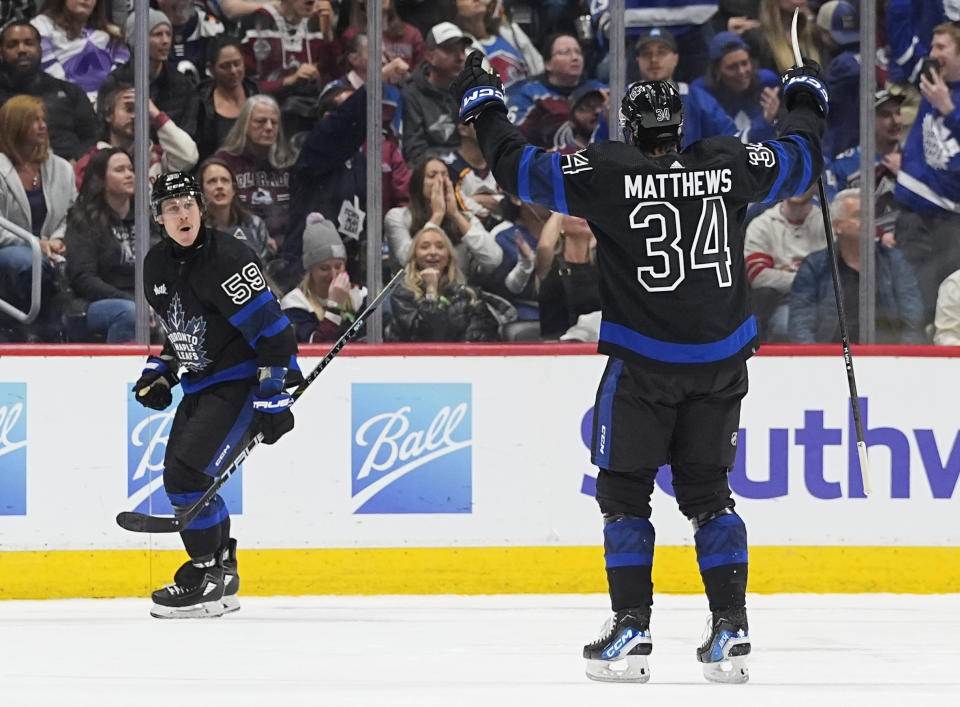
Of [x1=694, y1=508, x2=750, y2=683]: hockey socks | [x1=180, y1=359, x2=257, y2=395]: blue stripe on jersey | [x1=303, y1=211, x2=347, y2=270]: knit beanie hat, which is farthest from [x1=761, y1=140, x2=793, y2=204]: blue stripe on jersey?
[x1=303, y1=211, x2=347, y2=270]: knit beanie hat

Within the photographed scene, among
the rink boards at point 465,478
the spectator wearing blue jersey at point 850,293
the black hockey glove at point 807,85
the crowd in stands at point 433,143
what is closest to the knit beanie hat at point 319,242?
the crowd in stands at point 433,143

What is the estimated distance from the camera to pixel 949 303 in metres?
5.32

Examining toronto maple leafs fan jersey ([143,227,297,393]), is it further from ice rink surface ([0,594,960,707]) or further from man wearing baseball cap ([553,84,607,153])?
man wearing baseball cap ([553,84,607,153])

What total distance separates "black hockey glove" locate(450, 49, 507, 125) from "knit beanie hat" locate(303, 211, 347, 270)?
2.18m

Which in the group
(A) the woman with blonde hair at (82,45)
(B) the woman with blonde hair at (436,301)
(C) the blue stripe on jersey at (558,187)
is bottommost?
(B) the woman with blonde hair at (436,301)

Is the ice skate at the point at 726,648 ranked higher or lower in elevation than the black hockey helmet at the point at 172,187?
lower

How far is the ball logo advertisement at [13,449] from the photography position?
4.74 m

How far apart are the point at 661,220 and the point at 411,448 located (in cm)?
186

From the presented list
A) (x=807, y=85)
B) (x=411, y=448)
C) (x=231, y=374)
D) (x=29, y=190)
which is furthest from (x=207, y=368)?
(x=807, y=85)

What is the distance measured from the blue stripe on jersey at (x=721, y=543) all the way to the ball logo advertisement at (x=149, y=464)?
197cm

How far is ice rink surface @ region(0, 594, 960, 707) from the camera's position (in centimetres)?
316

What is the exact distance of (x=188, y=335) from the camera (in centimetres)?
423

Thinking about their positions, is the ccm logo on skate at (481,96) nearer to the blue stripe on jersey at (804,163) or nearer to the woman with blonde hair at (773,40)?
the blue stripe on jersey at (804,163)

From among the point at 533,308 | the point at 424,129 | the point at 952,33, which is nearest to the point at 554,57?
the point at 424,129
